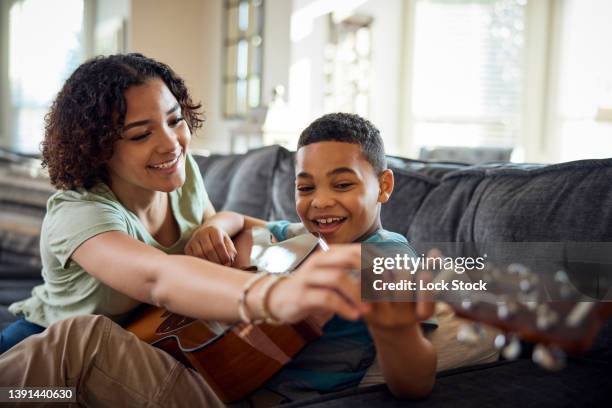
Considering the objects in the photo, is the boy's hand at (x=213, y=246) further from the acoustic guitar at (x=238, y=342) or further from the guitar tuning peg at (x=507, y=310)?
the guitar tuning peg at (x=507, y=310)

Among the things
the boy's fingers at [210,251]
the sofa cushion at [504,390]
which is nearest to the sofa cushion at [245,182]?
the boy's fingers at [210,251]

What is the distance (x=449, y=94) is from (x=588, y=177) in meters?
4.74

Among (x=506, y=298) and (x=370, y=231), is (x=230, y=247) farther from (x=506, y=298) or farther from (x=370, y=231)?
(x=506, y=298)

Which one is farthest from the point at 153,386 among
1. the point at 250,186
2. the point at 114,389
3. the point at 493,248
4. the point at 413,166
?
the point at 250,186

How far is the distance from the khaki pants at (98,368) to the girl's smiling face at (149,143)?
0.32 metres

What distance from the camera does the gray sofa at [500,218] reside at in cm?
115

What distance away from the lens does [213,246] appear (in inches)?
56.4

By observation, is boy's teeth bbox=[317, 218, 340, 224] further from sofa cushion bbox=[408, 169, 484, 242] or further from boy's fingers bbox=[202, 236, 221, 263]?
sofa cushion bbox=[408, 169, 484, 242]

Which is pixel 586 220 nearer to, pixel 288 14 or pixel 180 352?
pixel 180 352

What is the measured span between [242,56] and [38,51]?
2.33m

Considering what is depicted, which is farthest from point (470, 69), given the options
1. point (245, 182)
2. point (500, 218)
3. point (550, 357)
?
point (550, 357)

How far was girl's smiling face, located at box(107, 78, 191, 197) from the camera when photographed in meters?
1.35

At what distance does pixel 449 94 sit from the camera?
19.6 ft

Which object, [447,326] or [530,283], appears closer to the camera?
[530,283]
